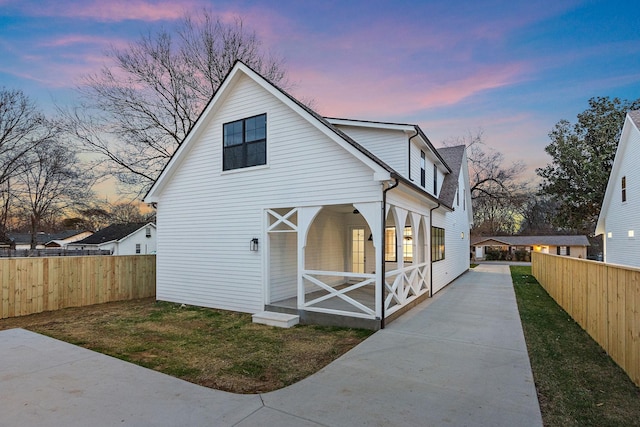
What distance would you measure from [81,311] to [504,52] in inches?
615

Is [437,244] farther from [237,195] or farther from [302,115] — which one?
[237,195]

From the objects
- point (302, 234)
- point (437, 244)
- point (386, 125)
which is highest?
point (386, 125)

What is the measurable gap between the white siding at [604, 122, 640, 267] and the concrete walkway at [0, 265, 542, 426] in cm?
1328

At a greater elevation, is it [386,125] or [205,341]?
[386,125]

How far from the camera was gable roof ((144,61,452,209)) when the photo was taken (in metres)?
6.80

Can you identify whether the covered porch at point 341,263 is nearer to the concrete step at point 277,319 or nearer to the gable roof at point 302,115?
the concrete step at point 277,319

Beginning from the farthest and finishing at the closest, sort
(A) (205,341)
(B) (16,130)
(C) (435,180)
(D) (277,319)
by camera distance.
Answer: (B) (16,130), (C) (435,180), (D) (277,319), (A) (205,341)

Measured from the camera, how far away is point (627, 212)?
50.4 feet

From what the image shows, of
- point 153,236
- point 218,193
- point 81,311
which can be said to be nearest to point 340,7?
point 218,193

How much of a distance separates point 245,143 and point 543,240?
40.8 meters

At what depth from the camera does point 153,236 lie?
114 ft

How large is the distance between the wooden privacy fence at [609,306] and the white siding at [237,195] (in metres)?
4.05

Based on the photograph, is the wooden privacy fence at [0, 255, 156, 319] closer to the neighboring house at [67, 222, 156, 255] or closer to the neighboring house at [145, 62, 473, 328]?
the neighboring house at [145, 62, 473, 328]

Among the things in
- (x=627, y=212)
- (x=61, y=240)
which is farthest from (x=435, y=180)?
(x=61, y=240)
